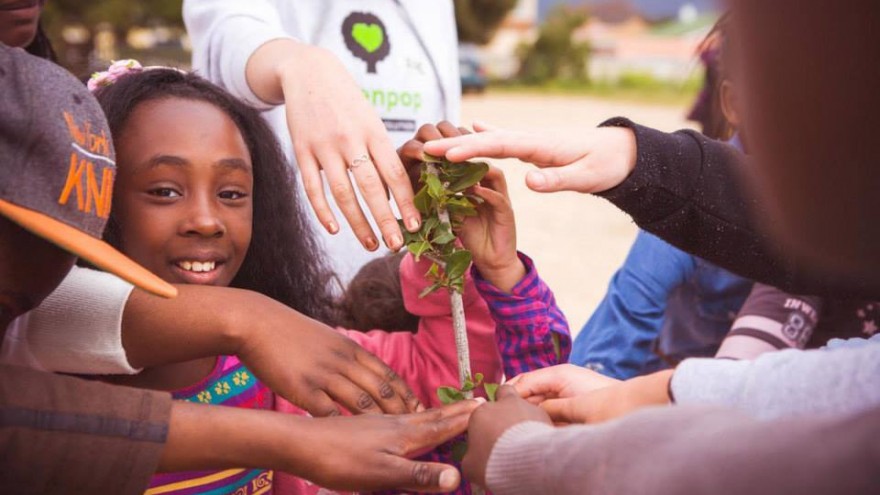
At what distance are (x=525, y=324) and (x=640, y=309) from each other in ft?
3.70

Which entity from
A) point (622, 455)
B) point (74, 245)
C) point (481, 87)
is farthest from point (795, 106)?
point (481, 87)

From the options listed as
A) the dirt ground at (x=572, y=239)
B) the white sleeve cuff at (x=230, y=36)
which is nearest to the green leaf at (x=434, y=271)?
the white sleeve cuff at (x=230, y=36)

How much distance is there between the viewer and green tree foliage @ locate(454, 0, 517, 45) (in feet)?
86.2

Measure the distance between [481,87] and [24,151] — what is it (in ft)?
66.8

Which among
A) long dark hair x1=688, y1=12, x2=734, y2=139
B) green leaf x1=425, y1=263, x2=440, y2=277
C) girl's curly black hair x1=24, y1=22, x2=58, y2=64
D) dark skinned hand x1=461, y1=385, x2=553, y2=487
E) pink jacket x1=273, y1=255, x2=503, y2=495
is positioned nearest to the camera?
dark skinned hand x1=461, y1=385, x2=553, y2=487

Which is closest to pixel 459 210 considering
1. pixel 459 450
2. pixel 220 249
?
pixel 459 450

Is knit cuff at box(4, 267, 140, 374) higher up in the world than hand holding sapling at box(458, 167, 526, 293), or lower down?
lower down

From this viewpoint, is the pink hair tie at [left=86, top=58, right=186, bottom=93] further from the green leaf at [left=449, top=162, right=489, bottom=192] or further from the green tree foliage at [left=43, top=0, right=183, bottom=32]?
the green tree foliage at [left=43, top=0, right=183, bottom=32]

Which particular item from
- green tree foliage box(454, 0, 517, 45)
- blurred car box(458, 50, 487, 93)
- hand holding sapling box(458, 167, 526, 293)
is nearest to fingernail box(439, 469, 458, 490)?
hand holding sapling box(458, 167, 526, 293)

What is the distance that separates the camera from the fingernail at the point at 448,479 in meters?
1.19

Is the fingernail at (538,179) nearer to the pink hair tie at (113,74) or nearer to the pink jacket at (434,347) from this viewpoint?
the pink jacket at (434,347)

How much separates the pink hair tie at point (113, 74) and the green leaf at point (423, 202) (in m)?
0.77

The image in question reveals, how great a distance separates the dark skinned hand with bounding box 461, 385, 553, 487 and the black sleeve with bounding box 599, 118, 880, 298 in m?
0.55

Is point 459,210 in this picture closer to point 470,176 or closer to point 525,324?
point 470,176
